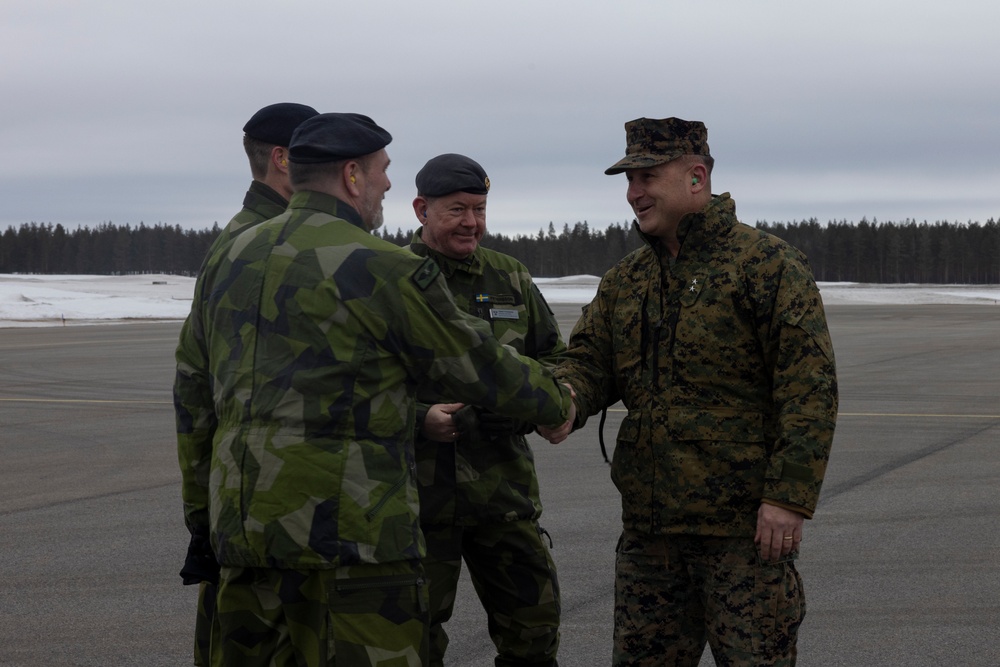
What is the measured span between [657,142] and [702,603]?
1505 mm

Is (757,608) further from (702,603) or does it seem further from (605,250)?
(605,250)

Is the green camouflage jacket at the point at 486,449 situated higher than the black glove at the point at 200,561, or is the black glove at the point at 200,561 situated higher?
the green camouflage jacket at the point at 486,449

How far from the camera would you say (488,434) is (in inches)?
154

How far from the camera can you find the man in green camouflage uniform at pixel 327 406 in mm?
2758

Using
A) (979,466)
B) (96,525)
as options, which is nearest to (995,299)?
(979,466)

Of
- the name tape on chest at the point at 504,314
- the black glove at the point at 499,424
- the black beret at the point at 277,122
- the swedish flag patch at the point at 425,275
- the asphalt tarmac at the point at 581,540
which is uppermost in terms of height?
the black beret at the point at 277,122

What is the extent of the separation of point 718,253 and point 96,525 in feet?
17.3

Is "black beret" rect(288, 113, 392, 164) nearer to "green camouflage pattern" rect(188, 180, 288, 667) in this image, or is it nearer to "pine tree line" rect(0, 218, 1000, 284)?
"green camouflage pattern" rect(188, 180, 288, 667)

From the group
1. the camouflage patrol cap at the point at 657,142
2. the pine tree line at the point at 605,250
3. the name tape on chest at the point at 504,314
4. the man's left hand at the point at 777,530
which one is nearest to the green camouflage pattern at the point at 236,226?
the name tape on chest at the point at 504,314

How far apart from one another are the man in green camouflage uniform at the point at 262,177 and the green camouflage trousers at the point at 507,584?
806 millimetres

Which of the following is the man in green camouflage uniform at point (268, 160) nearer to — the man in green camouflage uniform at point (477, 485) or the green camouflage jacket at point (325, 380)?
the man in green camouflage uniform at point (477, 485)

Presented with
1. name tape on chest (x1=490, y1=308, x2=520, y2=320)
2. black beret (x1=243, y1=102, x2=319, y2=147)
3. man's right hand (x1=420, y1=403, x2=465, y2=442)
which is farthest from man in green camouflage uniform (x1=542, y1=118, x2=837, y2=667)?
black beret (x1=243, y1=102, x2=319, y2=147)

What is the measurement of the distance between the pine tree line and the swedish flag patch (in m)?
135

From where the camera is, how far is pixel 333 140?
2959 millimetres
